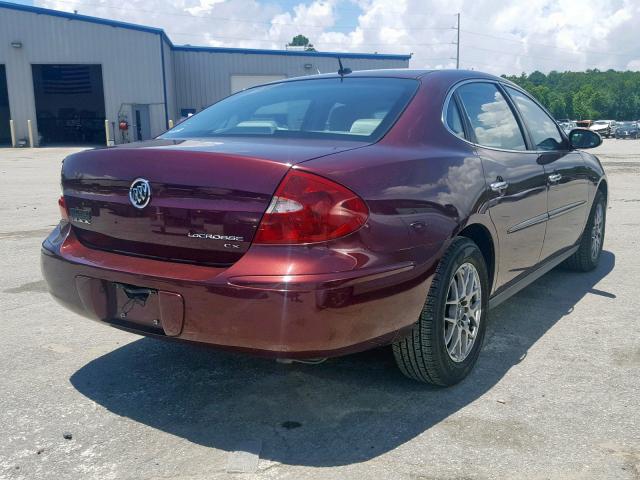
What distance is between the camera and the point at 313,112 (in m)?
3.44

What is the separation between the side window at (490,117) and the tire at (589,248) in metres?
1.64

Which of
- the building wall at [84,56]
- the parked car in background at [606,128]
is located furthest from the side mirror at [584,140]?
the parked car in background at [606,128]

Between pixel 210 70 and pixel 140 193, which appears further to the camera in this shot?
pixel 210 70

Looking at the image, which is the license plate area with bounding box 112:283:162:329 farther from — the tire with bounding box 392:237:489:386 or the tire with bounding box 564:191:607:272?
the tire with bounding box 564:191:607:272

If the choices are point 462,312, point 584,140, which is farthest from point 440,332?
point 584,140

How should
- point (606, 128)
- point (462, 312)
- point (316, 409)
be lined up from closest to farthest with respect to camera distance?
point (316, 409) < point (462, 312) < point (606, 128)

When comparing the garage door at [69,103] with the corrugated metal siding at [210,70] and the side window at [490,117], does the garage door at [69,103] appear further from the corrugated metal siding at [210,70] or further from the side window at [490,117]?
the side window at [490,117]

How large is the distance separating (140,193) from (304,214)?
76 cm

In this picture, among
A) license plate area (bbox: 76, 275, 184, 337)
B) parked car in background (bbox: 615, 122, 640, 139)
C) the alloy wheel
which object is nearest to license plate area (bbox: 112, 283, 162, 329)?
license plate area (bbox: 76, 275, 184, 337)

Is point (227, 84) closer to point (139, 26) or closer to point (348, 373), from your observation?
point (139, 26)

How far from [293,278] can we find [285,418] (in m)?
0.83

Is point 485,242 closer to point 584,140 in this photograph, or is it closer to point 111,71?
point 584,140

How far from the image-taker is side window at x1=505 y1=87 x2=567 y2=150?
434cm

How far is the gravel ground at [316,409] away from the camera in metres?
2.54
